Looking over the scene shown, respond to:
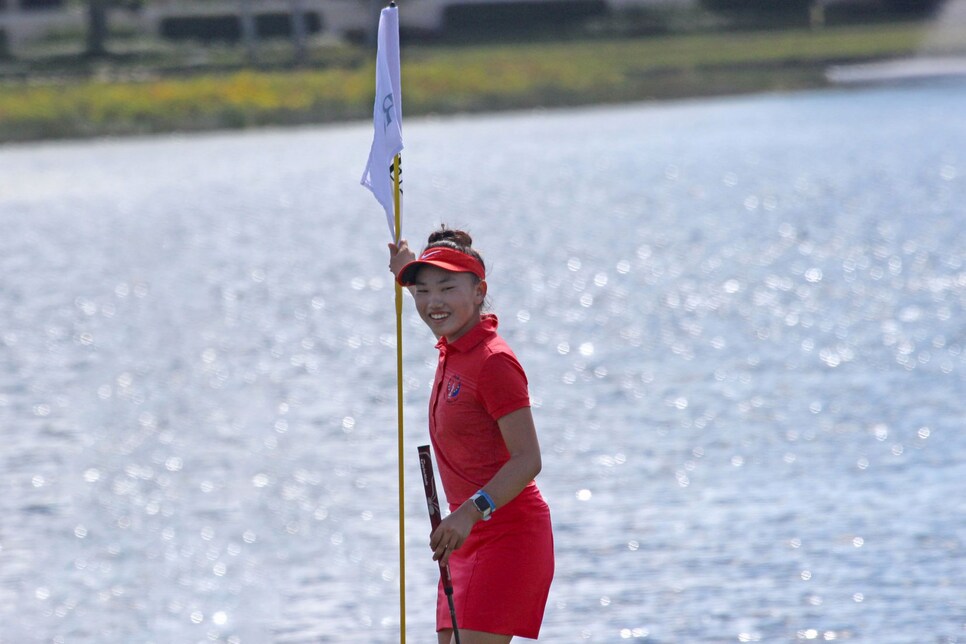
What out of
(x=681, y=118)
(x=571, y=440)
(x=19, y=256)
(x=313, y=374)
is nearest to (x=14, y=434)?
(x=313, y=374)

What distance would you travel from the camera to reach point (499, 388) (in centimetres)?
532

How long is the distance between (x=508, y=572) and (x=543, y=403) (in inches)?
403

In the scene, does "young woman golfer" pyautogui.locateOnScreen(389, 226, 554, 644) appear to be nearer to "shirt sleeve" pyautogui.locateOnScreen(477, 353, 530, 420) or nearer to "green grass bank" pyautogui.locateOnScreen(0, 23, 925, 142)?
"shirt sleeve" pyautogui.locateOnScreen(477, 353, 530, 420)

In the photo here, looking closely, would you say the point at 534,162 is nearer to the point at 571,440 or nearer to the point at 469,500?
the point at 571,440

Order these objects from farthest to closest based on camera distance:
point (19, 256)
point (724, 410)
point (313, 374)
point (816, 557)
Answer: point (19, 256), point (313, 374), point (724, 410), point (816, 557)

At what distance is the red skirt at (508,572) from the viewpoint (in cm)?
554

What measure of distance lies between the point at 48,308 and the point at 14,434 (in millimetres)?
8532

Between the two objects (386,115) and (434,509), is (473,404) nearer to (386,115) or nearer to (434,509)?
(434,509)

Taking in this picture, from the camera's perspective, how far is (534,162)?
41812 mm

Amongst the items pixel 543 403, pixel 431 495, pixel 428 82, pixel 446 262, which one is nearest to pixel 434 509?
pixel 431 495

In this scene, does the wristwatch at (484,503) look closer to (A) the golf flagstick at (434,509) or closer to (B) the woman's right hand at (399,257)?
(A) the golf flagstick at (434,509)

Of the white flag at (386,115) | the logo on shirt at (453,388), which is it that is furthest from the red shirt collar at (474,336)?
the white flag at (386,115)

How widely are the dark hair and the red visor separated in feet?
0.08

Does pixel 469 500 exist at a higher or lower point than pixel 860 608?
higher
